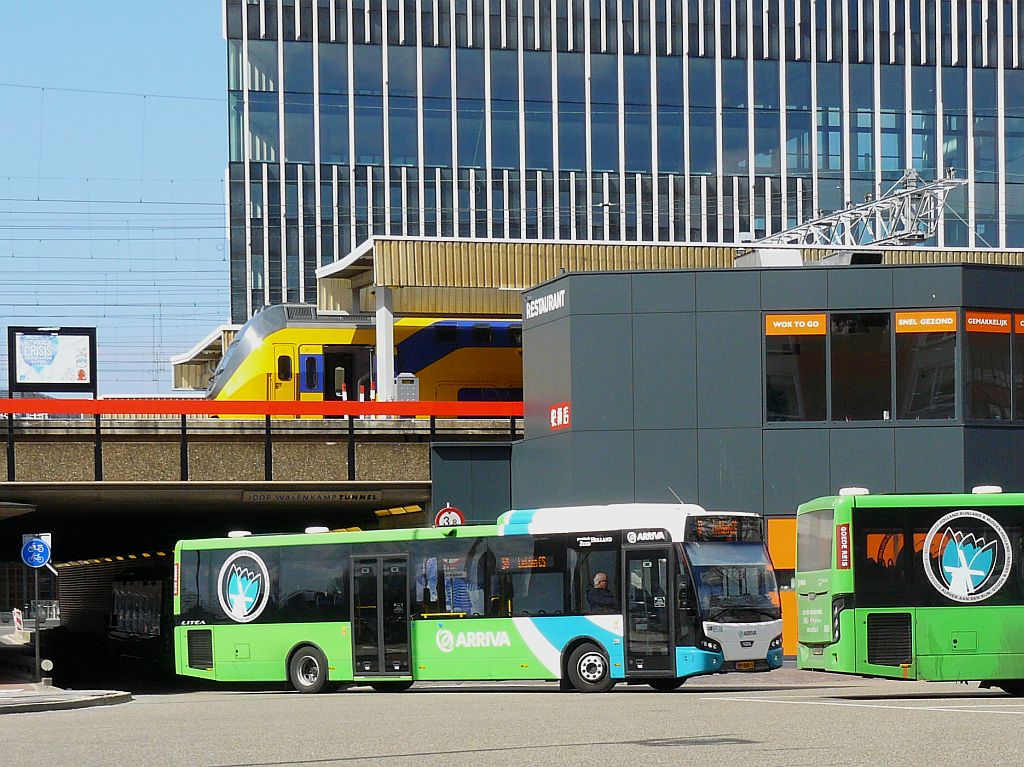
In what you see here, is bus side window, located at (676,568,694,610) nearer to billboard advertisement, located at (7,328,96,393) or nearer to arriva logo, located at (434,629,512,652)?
arriva logo, located at (434,629,512,652)

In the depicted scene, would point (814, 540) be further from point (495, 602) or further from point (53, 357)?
point (53, 357)

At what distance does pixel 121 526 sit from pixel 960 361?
75.2 feet

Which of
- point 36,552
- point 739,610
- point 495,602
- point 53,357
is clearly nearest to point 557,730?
point 739,610

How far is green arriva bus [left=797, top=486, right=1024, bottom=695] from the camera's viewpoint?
2127 centimetres

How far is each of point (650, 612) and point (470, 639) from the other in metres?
2.94

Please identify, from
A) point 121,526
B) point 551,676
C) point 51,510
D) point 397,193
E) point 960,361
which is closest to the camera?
point 551,676

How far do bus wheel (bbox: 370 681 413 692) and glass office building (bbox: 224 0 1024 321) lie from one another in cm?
6297

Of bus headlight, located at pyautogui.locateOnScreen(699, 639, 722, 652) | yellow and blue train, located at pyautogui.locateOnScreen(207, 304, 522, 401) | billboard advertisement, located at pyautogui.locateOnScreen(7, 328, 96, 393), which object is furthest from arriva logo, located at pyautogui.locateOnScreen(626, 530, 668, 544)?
yellow and blue train, located at pyautogui.locateOnScreen(207, 304, 522, 401)

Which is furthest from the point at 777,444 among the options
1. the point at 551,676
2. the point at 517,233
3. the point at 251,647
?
the point at 517,233

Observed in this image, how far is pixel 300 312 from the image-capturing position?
131 feet

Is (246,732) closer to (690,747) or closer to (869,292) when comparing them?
(690,747)

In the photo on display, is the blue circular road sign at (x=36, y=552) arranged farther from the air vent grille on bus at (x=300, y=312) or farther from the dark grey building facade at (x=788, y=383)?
the air vent grille on bus at (x=300, y=312)

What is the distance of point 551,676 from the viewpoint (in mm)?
24531

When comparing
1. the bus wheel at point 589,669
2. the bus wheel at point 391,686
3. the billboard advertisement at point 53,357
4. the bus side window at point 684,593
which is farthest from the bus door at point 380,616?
the billboard advertisement at point 53,357
